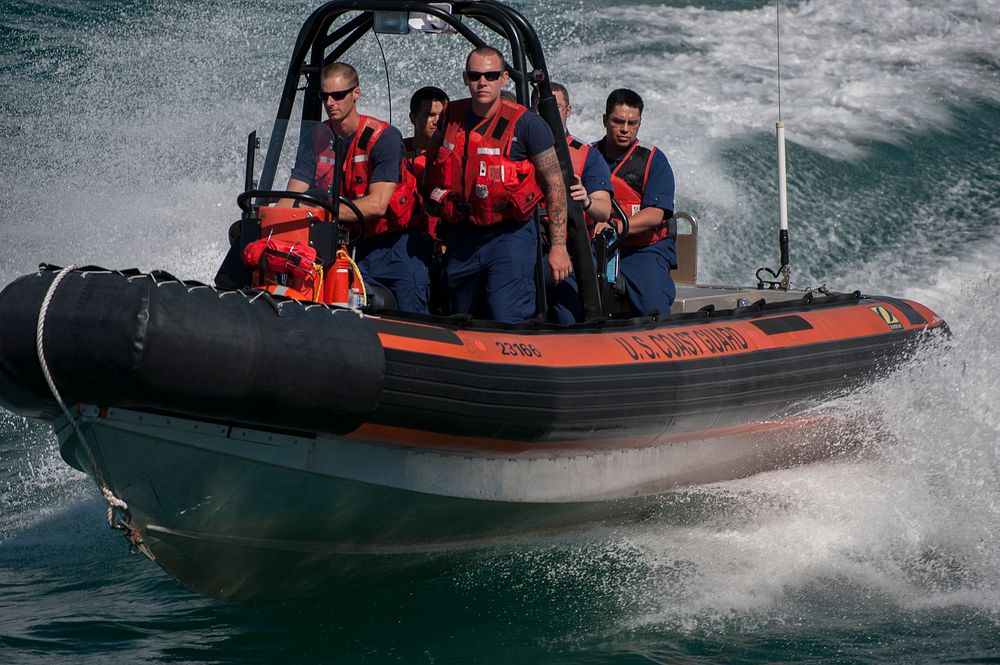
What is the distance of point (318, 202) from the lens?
387 cm

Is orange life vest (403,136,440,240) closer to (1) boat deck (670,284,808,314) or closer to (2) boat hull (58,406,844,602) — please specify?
(2) boat hull (58,406,844,602)

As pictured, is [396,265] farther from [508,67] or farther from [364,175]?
[508,67]

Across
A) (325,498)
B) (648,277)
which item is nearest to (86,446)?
(325,498)

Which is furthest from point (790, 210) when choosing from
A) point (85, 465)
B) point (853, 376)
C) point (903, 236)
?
point (85, 465)

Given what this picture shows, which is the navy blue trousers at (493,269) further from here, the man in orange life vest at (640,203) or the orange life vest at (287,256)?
the man in orange life vest at (640,203)

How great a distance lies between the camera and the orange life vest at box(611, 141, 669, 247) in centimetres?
506

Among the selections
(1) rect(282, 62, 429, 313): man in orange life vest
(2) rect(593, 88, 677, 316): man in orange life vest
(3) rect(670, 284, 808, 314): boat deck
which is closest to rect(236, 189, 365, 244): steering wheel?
(1) rect(282, 62, 429, 313): man in orange life vest

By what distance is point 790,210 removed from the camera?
9844 mm

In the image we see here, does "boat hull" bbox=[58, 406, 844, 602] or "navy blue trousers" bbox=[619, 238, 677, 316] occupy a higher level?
"navy blue trousers" bbox=[619, 238, 677, 316]

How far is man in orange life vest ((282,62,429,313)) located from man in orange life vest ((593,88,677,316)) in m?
0.97

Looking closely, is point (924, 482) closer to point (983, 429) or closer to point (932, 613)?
point (983, 429)

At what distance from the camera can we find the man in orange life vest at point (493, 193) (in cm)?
412

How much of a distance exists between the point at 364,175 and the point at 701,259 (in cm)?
547

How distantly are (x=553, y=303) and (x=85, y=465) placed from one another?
184cm
